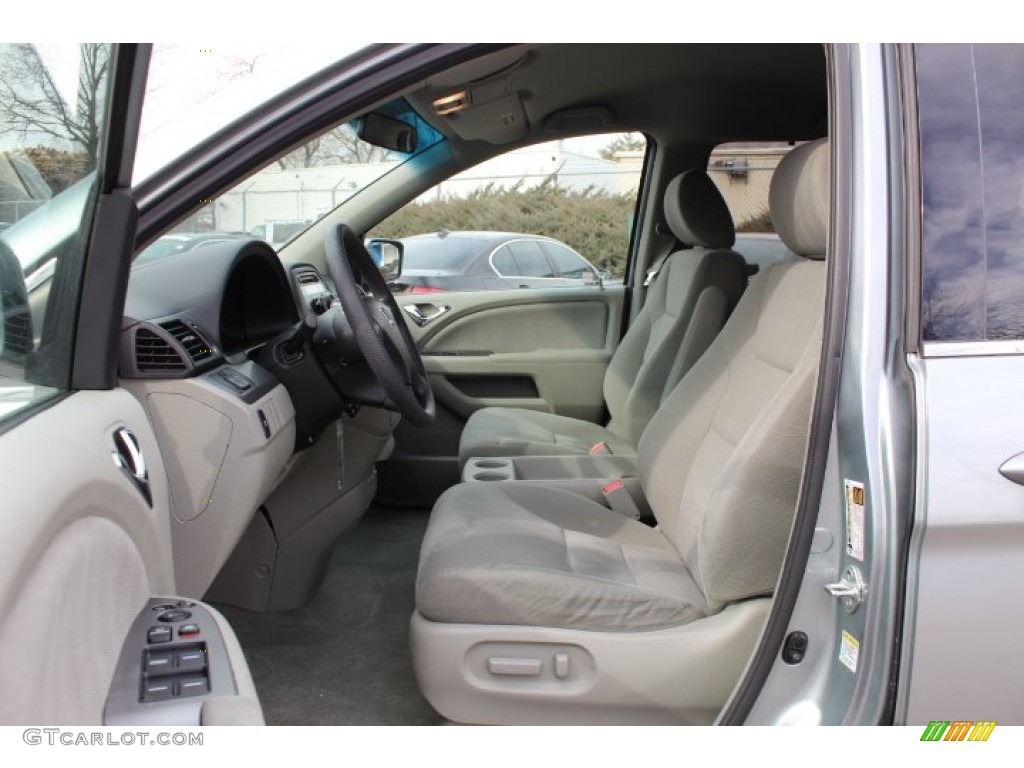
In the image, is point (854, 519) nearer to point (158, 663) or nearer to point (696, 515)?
point (696, 515)

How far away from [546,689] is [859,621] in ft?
2.03

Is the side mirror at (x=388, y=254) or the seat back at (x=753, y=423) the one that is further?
the side mirror at (x=388, y=254)

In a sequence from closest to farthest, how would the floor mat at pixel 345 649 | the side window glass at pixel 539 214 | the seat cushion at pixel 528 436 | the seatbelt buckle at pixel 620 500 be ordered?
1. the floor mat at pixel 345 649
2. the seatbelt buckle at pixel 620 500
3. the seat cushion at pixel 528 436
4. the side window glass at pixel 539 214

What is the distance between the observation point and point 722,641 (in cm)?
166

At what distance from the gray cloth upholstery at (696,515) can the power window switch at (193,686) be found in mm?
605

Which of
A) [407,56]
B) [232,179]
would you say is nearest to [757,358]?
[407,56]

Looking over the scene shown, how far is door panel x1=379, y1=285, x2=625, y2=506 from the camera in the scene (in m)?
3.75

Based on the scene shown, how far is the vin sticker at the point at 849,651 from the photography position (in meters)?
1.32

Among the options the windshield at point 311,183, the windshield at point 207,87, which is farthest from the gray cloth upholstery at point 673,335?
the windshield at point 207,87

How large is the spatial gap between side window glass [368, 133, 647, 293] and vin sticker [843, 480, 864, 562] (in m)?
2.29

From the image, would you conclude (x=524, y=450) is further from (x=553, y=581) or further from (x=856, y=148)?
(x=856, y=148)

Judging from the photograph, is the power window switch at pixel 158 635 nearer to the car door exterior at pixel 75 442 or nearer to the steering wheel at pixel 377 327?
the car door exterior at pixel 75 442

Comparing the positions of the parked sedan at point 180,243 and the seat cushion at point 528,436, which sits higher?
the parked sedan at point 180,243

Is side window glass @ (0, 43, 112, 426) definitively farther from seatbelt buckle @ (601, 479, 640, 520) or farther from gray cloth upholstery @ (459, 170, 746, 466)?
gray cloth upholstery @ (459, 170, 746, 466)
